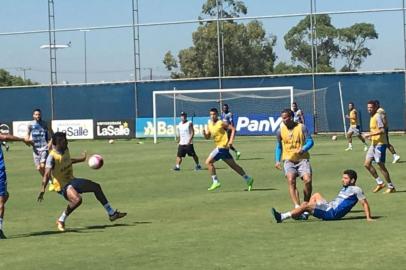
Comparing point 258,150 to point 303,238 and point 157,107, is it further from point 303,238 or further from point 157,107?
point 303,238

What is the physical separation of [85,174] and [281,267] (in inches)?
653

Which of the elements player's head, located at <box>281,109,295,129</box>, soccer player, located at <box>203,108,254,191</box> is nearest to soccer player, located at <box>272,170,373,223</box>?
player's head, located at <box>281,109,295,129</box>

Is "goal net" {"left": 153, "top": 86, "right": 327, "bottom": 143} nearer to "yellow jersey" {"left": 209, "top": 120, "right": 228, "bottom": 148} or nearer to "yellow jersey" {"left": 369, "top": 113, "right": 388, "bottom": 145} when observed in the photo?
"yellow jersey" {"left": 209, "top": 120, "right": 228, "bottom": 148}

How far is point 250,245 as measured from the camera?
37.6ft

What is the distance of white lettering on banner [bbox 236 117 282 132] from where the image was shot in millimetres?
50125

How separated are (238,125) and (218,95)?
3.24m

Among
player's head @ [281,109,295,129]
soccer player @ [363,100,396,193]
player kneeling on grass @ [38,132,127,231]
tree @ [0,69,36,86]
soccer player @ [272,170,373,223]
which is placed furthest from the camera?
tree @ [0,69,36,86]

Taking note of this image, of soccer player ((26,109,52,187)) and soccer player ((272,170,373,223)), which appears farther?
soccer player ((26,109,52,187))

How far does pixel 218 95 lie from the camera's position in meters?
54.3

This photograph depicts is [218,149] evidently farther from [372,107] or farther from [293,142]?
[293,142]

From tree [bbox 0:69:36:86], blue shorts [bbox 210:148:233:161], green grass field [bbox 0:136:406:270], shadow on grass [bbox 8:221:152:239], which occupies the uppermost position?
tree [bbox 0:69:36:86]

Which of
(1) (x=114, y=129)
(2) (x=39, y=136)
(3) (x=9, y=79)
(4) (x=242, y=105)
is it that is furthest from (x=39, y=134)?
(3) (x=9, y=79)

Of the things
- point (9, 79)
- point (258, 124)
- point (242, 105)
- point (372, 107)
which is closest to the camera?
point (372, 107)

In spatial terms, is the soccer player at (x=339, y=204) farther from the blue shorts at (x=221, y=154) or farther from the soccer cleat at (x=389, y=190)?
the blue shorts at (x=221, y=154)
